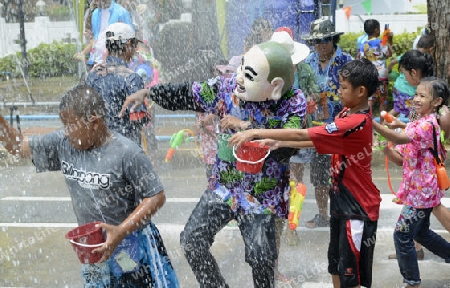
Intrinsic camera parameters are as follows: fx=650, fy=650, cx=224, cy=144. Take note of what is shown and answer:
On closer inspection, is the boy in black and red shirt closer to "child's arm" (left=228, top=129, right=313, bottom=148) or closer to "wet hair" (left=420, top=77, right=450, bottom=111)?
"child's arm" (left=228, top=129, right=313, bottom=148)

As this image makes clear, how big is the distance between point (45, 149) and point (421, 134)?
252cm

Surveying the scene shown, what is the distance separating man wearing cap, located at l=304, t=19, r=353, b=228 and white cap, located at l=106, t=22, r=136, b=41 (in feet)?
5.45

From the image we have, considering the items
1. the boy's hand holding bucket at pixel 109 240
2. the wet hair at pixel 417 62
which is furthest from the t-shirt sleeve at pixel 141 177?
the wet hair at pixel 417 62

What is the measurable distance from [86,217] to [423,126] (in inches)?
94.6

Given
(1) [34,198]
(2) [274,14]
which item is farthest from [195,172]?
(2) [274,14]

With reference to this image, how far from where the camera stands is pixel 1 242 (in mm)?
6047

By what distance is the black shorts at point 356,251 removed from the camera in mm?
3916

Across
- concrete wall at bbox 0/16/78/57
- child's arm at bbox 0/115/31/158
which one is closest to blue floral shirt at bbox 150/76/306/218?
child's arm at bbox 0/115/31/158

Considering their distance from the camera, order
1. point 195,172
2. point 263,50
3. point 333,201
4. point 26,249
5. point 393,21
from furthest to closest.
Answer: point 393,21 → point 195,172 → point 26,249 → point 333,201 → point 263,50

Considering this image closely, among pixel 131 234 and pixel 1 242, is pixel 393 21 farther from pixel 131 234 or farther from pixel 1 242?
pixel 131 234

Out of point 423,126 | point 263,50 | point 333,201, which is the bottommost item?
point 333,201

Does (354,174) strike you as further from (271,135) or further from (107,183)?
(107,183)

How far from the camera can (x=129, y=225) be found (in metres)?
3.12

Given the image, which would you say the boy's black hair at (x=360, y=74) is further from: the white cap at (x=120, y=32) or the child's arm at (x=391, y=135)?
the white cap at (x=120, y=32)
